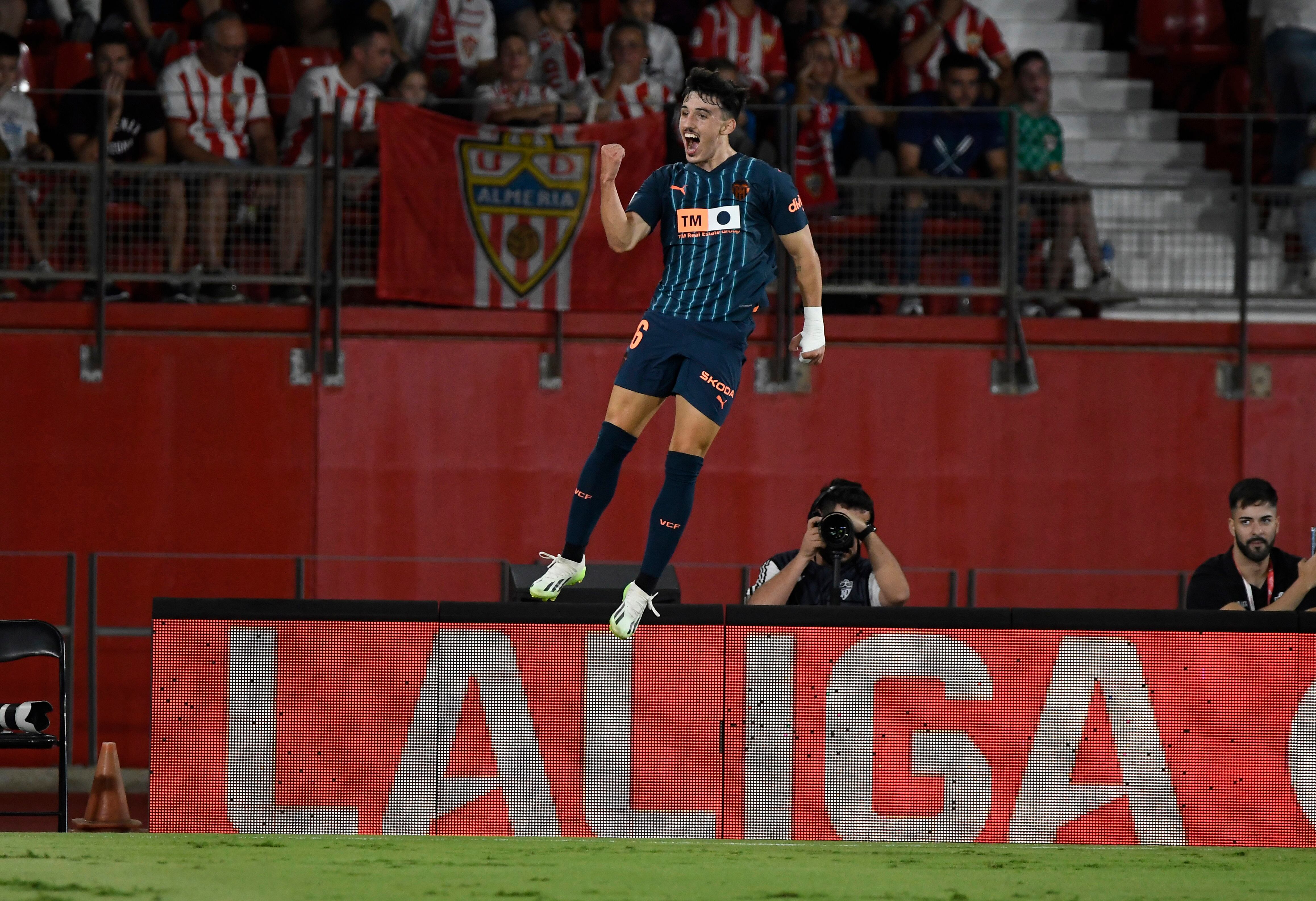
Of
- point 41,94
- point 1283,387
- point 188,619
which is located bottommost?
point 188,619

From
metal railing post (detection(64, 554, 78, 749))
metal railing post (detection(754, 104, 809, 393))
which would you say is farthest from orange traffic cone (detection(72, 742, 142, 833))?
metal railing post (detection(754, 104, 809, 393))

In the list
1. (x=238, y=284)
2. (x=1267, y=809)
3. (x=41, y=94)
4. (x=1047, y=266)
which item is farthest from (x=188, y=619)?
(x=1047, y=266)

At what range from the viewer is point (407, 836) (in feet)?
22.5

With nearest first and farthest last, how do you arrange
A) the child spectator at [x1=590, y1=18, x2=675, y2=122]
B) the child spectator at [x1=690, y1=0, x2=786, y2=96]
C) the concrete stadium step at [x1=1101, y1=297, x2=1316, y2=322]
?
the child spectator at [x1=590, y1=18, x2=675, y2=122]
the concrete stadium step at [x1=1101, y1=297, x2=1316, y2=322]
the child spectator at [x1=690, y1=0, x2=786, y2=96]

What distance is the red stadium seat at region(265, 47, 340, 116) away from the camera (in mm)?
12523

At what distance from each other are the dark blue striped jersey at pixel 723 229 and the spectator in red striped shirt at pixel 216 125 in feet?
18.4

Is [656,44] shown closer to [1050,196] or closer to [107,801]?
[1050,196]

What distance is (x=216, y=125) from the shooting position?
1188cm

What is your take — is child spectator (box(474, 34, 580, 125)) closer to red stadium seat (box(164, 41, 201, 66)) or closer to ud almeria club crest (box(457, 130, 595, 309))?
ud almeria club crest (box(457, 130, 595, 309))

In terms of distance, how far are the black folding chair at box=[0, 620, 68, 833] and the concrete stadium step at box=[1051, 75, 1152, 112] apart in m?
9.75

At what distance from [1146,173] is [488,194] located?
19.1ft

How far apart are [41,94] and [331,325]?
8.09 ft

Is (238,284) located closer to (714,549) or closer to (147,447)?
(147,447)

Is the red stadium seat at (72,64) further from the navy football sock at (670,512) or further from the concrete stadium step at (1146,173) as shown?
the concrete stadium step at (1146,173)
